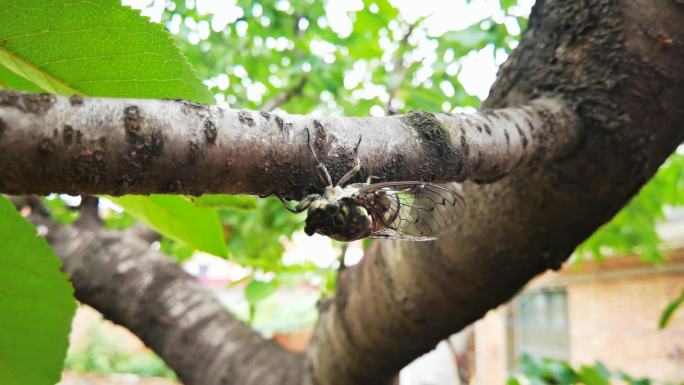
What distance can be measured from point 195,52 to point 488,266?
1.65 metres

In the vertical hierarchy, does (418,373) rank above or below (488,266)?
below

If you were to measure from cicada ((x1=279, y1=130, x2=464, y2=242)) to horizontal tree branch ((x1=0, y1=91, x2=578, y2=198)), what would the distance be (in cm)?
2

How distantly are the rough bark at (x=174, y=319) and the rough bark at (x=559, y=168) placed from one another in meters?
0.50

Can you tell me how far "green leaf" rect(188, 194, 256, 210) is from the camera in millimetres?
550

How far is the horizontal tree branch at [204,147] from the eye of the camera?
0.35 meters

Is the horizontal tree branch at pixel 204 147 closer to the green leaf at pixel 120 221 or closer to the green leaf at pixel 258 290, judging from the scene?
the green leaf at pixel 258 290

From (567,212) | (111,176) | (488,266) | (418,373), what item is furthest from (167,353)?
(418,373)

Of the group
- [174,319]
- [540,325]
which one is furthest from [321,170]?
[540,325]

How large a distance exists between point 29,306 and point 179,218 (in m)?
0.18

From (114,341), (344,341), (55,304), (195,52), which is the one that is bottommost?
(114,341)

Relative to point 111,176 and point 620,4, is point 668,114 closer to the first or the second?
point 620,4

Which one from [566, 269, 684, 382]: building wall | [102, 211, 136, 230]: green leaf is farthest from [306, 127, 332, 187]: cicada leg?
[566, 269, 684, 382]: building wall

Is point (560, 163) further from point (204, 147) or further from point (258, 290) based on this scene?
point (258, 290)

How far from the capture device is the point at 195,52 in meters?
2.19
